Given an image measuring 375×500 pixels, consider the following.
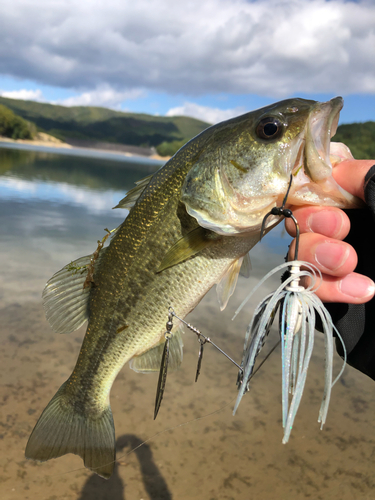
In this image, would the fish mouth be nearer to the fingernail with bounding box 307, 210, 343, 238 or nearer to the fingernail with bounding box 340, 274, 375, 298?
the fingernail with bounding box 307, 210, 343, 238

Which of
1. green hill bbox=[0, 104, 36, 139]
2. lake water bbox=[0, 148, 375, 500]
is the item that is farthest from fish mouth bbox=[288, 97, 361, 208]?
green hill bbox=[0, 104, 36, 139]

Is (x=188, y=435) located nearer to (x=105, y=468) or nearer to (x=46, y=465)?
(x=46, y=465)

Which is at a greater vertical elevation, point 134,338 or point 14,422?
point 134,338

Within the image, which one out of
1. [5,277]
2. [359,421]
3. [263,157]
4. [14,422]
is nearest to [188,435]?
[14,422]

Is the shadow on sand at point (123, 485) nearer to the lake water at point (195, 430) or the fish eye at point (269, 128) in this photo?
the lake water at point (195, 430)

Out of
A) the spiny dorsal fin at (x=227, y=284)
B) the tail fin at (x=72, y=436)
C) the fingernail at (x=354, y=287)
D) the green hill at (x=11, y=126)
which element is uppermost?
the green hill at (x=11, y=126)

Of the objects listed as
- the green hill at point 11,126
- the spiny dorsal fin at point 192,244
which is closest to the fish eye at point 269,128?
the spiny dorsal fin at point 192,244

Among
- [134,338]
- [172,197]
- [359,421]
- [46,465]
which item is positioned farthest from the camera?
[359,421]
